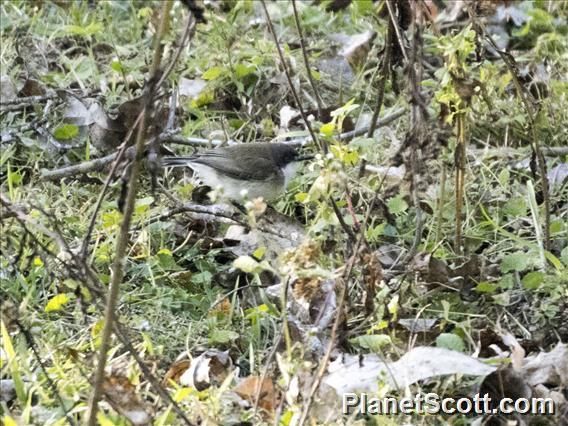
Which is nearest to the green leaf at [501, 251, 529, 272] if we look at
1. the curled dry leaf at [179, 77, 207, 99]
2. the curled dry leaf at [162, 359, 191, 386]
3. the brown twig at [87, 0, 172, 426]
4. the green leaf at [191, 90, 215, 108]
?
the curled dry leaf at [162, 359, 191, 386]

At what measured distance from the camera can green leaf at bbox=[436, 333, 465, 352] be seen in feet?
11.5

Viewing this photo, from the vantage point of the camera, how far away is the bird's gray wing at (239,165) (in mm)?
5188

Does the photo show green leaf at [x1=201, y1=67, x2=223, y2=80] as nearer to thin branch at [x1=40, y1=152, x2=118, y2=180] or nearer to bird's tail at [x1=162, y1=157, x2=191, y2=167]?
bird's tail at [x1=162, y1=157, x2=191, y2=167]

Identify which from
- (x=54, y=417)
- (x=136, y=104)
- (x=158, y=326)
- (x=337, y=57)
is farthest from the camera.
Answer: (x=337, y=57)

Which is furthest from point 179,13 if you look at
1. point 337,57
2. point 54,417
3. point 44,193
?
point 54,417

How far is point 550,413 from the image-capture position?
10.3 feet

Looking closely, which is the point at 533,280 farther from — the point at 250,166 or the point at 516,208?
the point at 250,166

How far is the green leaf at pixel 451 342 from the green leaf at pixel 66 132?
8.65 feet

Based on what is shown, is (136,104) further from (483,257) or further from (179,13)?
(483,257)

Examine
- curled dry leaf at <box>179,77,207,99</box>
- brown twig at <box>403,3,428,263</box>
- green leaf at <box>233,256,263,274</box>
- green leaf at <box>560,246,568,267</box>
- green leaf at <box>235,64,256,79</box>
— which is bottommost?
green leaf at <box>560,246,568,267</box>

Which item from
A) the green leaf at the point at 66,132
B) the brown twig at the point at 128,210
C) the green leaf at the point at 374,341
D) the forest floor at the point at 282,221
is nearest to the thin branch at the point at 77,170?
the forest floor at the point at 282,221

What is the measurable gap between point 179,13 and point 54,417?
13.1ft

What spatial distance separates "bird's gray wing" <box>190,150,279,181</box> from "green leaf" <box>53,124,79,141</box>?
2.27 ft

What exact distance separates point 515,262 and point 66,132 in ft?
8.32
